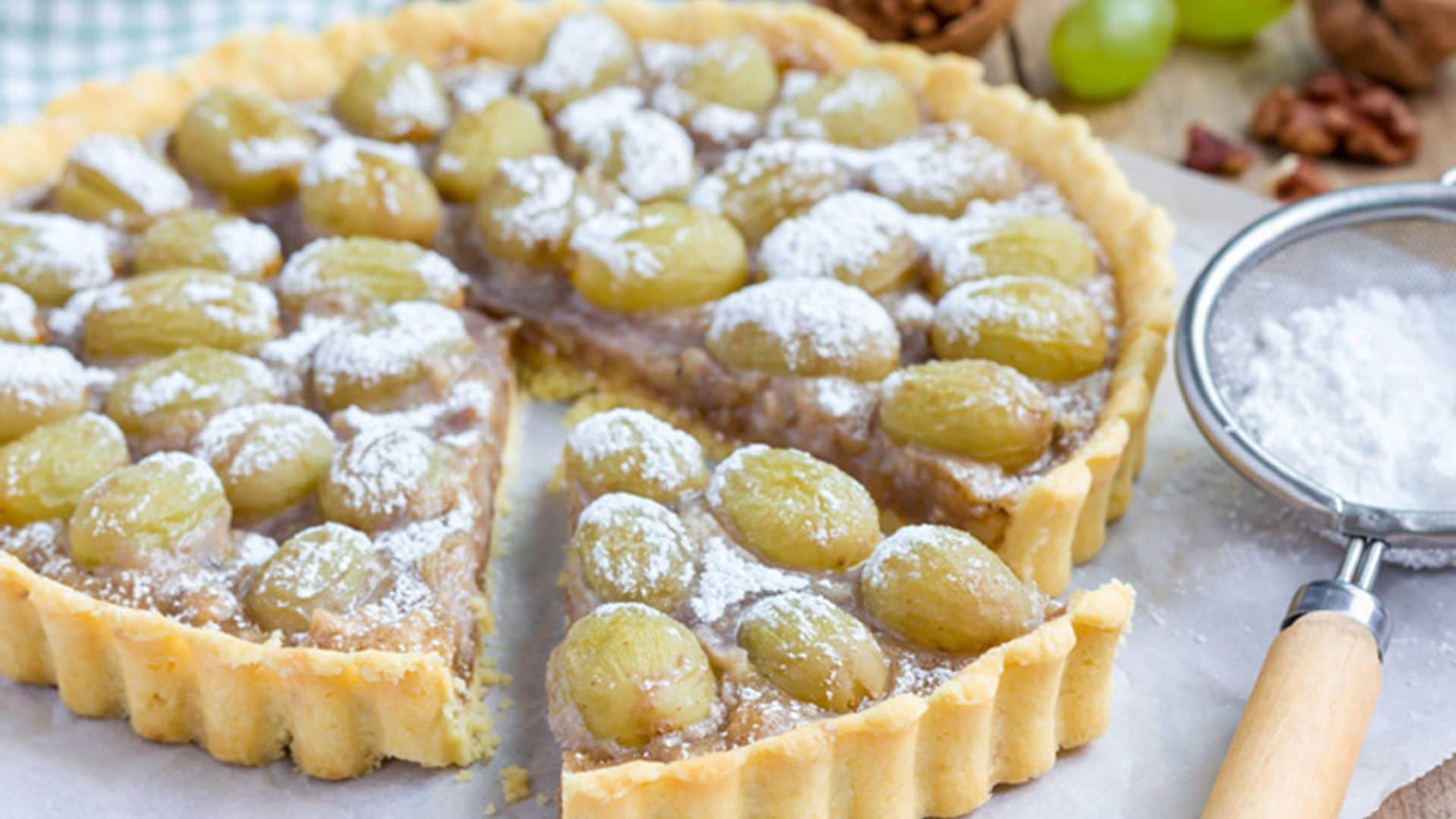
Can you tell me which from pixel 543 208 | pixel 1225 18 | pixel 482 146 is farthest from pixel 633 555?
pixel 1225 18

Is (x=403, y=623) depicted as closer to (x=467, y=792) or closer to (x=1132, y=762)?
(x=467, y=792)

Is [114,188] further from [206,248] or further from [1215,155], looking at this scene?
[1215,155]

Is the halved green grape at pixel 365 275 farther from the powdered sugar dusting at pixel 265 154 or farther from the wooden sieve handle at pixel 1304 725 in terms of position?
the wooden sieve handle at pixel 1304 725

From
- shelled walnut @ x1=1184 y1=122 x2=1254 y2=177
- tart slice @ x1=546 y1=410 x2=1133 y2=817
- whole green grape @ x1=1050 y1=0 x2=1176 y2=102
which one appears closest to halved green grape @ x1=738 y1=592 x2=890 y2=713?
tart slice @ x1=546 y1=410 x2=1133 y2=817

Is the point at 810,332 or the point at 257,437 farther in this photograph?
the point at 810,332

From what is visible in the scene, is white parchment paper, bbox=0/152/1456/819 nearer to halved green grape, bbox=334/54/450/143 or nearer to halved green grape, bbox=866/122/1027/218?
halved green grape, bbox=866/122/1027/218
